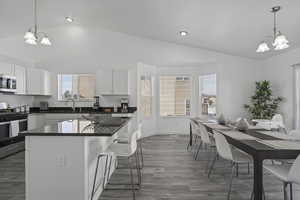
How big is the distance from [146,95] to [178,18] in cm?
284

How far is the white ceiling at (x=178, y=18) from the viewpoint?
371 cm

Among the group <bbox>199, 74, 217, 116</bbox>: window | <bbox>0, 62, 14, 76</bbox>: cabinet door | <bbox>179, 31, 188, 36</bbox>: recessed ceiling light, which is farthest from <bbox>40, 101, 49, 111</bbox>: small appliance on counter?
<bbox>199, 74, 217, 116</bbox>: window

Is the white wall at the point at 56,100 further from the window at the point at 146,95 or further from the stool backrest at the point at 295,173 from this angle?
the stool backrest at the point at 295,173

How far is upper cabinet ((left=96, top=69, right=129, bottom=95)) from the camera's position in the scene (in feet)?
19.1

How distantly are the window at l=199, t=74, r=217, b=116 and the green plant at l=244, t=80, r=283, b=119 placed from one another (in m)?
1.13

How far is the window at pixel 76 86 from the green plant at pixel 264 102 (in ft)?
15.9

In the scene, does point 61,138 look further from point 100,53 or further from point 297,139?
point 100,53

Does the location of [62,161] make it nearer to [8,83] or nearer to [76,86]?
[8,83]

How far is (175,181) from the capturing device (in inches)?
120

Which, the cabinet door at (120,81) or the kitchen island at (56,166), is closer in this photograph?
the kitchen island at (56,166)

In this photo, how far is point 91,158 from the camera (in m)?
2.41

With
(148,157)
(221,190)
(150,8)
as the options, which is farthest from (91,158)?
(150,8)

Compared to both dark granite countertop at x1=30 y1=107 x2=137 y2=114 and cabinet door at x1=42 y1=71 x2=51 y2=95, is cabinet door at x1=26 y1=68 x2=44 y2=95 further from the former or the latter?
dark granite countertop at x1=30 y1=107 x2=137 y2=114

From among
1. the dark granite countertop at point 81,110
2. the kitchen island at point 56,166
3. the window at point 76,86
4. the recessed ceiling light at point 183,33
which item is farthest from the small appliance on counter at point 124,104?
the kitchen island at point 56,166
